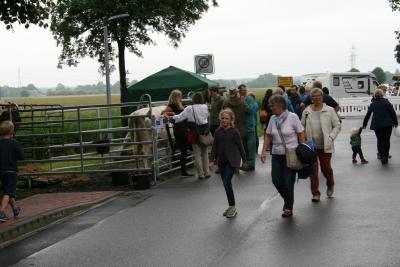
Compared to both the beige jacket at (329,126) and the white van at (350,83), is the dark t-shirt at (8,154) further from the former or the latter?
the white van at (350,83)

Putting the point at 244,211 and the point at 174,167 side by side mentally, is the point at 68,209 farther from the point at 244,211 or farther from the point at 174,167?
the point at 174,167

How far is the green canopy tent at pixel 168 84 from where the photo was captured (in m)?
23.3

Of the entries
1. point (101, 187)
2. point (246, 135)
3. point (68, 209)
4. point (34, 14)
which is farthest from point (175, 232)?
point (34, 14)

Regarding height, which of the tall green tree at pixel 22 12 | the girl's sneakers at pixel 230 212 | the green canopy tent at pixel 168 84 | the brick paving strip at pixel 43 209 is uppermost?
the tall green tree at pixel 22 12

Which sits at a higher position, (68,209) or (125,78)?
(125,78)

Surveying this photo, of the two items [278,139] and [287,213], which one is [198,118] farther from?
[287,213]

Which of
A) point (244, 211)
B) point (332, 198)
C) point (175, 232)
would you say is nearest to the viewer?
point (175, 232)

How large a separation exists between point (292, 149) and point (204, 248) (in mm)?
2305

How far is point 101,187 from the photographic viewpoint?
14.6m

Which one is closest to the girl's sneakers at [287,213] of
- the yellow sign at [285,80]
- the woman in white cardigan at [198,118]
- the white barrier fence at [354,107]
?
the woman in white cardigan at [198,118]

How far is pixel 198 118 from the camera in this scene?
1468cm

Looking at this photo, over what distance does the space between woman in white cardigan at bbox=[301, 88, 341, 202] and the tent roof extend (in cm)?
1196

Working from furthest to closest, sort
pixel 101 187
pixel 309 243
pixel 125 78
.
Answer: pixel 125 78
pixel 101 187
pixel 309 243

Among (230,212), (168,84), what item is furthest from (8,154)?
(168,84)
